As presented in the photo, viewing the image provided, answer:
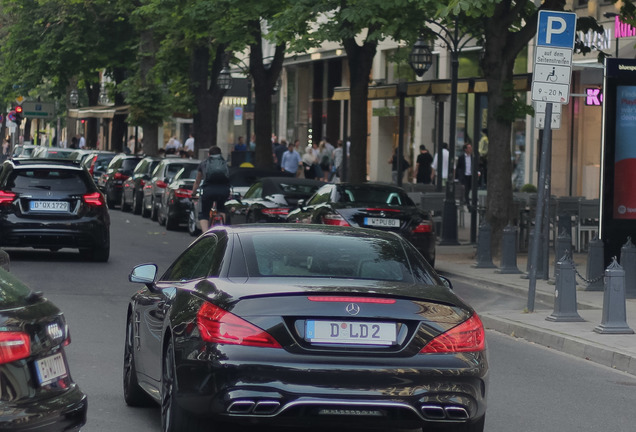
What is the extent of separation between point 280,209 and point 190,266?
1568 centimetres

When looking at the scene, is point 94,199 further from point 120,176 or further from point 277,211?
point 120,176

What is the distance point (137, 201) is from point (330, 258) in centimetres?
2969

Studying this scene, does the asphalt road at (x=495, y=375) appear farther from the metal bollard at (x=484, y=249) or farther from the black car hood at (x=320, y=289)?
the metal bollard at (x=484, y=249)

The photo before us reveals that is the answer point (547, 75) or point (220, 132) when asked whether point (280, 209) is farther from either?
point (220, 132)

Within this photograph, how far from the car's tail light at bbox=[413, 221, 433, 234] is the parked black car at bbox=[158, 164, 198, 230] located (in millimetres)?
9888

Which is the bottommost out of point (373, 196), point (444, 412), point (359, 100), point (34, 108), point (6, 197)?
point (444, 412)

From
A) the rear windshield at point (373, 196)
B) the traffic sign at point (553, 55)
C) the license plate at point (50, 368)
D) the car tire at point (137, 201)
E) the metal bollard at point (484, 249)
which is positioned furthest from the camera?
the car tire at point (137, 201)

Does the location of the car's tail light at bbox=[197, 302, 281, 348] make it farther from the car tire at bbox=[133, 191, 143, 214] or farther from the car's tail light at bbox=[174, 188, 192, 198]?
the car tire at bbox=[133, 191, 143, 214]

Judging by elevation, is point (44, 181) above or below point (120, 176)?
above

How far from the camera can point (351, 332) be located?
7.14 m

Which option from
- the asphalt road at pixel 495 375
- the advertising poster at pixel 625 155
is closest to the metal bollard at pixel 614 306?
the asphalt road at pixel 495 375

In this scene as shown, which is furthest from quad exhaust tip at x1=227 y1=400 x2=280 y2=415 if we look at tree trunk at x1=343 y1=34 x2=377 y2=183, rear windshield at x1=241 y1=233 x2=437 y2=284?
tree trunk at x1=343 y1=34 x2=377 y2=183

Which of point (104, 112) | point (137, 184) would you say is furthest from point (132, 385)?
point (104, 112)

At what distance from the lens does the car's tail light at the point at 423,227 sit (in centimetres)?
2077
